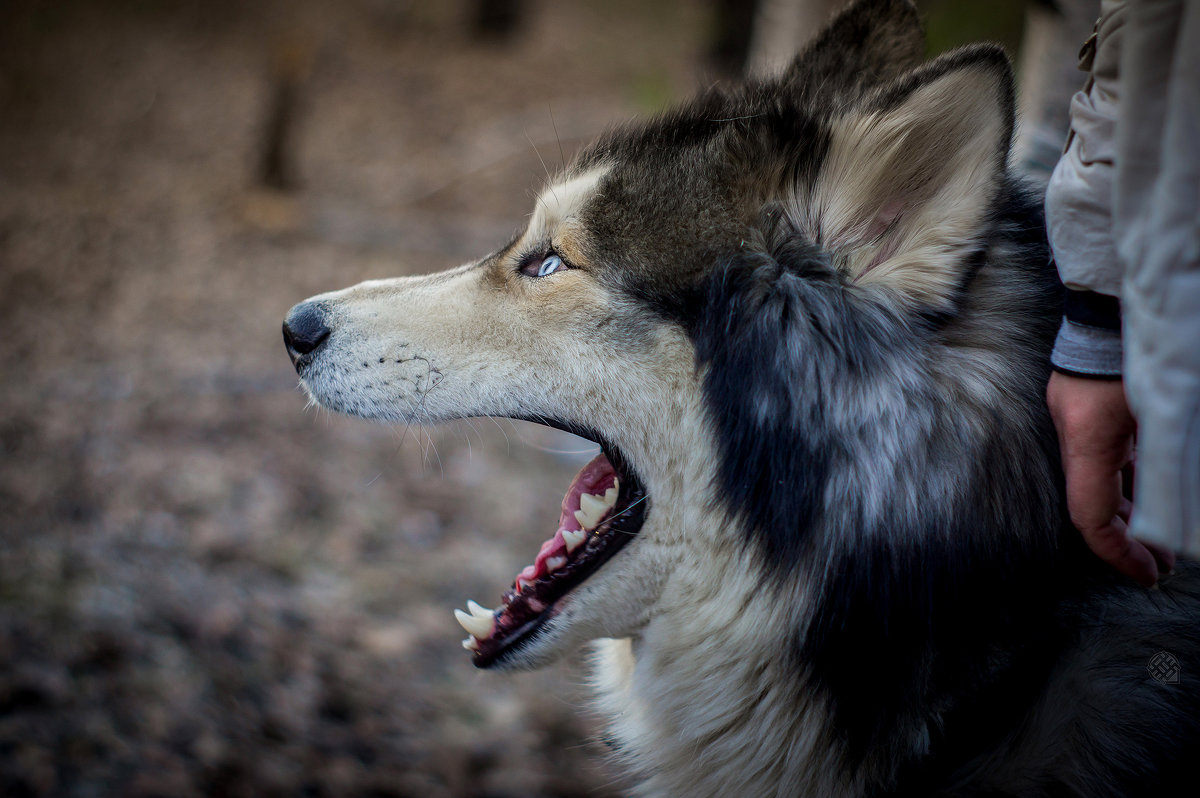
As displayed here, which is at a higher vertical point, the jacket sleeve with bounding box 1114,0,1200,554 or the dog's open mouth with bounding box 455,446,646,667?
the dog's open mouth with bounding box 455,446,646,667

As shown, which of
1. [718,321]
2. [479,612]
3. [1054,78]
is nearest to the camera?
[718,321]

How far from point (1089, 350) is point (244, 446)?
484 centimetres

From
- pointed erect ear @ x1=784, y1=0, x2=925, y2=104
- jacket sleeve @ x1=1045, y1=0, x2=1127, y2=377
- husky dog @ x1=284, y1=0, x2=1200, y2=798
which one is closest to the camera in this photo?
jacket sleeve @ x1=1045, y1=0, x2=1127, y2=377

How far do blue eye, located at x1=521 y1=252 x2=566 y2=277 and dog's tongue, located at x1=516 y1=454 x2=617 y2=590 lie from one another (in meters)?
0.51

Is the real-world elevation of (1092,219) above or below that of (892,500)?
above

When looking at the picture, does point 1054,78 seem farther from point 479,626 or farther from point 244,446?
point 244,446

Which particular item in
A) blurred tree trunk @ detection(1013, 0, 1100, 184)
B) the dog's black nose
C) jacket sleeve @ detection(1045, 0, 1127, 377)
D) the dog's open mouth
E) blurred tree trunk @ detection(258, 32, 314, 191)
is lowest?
jacket sleeve @ detection(1045, 0, 1127, 377)

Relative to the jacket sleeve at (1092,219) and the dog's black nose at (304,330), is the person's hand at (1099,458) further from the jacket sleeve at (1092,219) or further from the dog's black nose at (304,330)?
the dog's black nose at (304,330)

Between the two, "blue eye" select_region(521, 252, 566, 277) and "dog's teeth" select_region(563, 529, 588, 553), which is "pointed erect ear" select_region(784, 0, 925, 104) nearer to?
"blue eye" select_region(521, 252, 566, 277)

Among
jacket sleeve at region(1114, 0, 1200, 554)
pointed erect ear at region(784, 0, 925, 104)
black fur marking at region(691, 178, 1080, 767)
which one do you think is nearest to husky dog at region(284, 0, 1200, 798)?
black fur marking at region(691, 178, 1080, 767)

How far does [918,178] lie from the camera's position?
5.18 feet

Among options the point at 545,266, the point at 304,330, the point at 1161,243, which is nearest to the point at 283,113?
the point at 304,330

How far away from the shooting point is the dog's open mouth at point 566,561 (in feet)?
6.33

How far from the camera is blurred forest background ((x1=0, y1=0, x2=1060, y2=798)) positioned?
2.96 m
